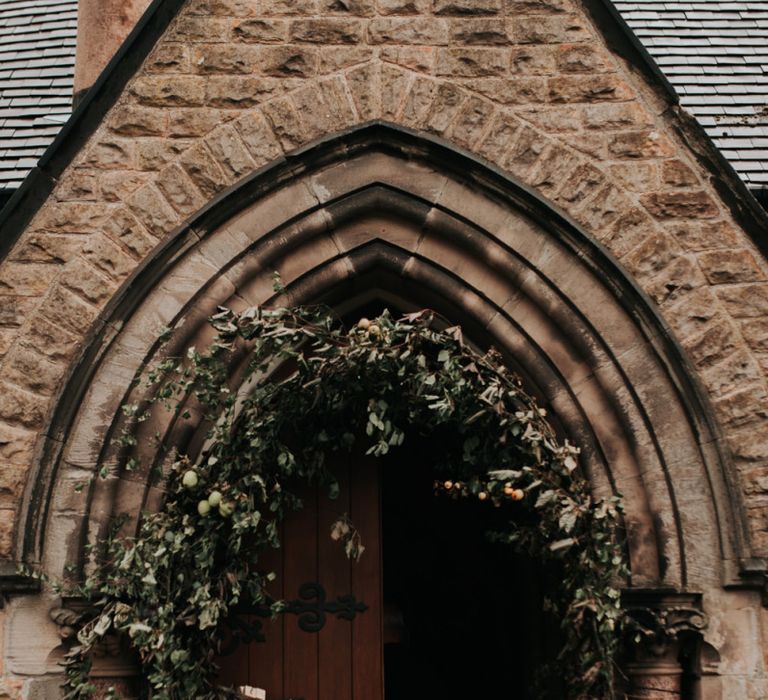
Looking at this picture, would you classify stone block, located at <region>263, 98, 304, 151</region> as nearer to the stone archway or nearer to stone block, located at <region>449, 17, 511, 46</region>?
the stone archway

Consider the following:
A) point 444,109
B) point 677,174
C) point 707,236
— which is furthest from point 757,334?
point 444,109

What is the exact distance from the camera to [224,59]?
17.6 ft

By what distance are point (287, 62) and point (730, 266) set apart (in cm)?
221

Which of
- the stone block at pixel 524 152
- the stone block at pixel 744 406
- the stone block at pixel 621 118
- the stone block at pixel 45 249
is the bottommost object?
the stone block at pixel 744 406

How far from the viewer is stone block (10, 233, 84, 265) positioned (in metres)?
5.19

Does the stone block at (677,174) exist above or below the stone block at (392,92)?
below

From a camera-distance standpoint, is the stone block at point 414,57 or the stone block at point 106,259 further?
the stone block at point 414,57

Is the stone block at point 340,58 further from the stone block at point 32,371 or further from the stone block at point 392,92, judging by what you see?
the stone block at point 32,371

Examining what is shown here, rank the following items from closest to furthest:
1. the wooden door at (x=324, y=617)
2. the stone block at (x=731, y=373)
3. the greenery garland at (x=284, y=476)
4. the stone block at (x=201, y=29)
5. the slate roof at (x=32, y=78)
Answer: the greenery garland at (x=284, y=476) < the stone block at (x=731, y=373) < the stone block at (x=201, y=29) < the wooden door at (x=324, y=617) < the slate roof at (x=32, y=78)

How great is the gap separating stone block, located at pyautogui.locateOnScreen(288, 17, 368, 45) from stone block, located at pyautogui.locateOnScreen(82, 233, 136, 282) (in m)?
1.28

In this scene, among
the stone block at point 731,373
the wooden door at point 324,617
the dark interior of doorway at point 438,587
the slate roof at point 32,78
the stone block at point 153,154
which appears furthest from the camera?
the dark interior of doorway at point 438,587

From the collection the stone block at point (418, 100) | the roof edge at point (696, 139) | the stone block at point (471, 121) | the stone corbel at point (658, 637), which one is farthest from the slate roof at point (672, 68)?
the stone corbel at point (658, 637)

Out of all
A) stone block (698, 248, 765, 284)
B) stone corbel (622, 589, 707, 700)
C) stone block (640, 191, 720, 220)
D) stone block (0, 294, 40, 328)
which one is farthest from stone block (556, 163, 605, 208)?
stone block (0, 294, 40, 328)

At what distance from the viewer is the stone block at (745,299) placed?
516 centimetres
